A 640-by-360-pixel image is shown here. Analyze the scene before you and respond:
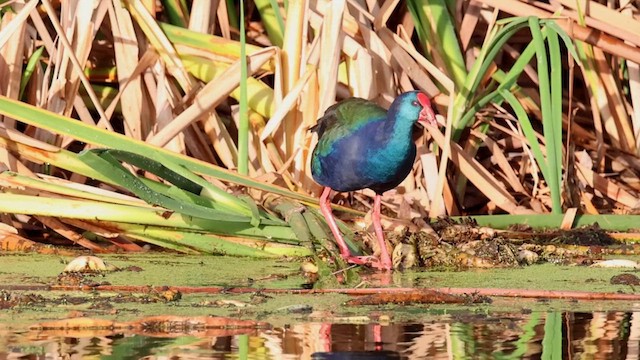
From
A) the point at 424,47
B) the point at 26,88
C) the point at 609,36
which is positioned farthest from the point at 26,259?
the point at 609,36

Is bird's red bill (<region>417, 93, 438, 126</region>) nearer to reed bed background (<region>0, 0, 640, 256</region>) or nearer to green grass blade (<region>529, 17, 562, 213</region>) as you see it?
reed bed background (<region>0, 0, 640, 256</region>)

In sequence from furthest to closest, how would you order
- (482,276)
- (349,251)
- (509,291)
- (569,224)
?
(569,224), (349,251), (482,276), (509,291)

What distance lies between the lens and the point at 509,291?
3.37 metres

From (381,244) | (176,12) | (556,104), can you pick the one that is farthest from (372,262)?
(176,12)

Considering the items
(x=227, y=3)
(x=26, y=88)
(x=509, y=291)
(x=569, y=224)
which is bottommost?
(x=509, y=291)

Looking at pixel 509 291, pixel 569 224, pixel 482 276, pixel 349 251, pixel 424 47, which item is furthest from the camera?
pixel 424 47

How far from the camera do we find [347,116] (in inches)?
165

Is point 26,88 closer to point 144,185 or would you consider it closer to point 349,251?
point 144,185

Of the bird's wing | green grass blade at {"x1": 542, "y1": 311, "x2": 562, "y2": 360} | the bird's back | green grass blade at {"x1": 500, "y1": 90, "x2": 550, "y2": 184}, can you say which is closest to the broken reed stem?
green grass blade at {"x1": 542, "y1": 311, "x2": 562, "y2": 360}

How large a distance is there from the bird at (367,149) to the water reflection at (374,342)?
101 cm

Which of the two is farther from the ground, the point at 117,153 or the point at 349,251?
the point at 117,153

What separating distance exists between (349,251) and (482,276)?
0.49m

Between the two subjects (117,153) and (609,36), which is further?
(609,36)

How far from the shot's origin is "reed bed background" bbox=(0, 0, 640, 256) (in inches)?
160
